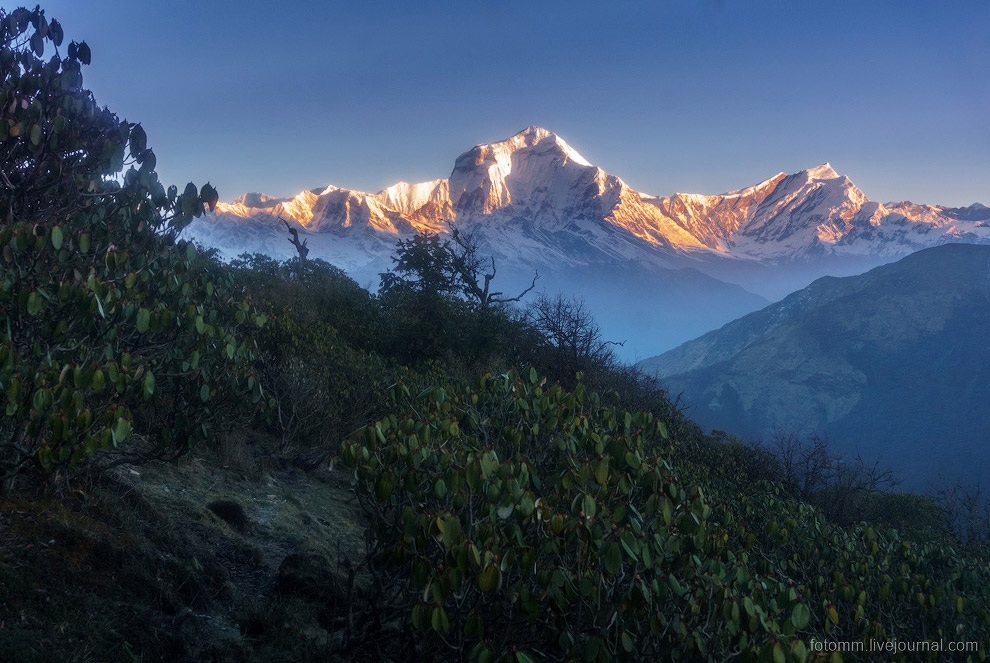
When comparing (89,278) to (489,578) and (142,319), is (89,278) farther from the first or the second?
(489,578)

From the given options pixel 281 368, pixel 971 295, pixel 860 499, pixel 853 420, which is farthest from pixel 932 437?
pixel 281 368

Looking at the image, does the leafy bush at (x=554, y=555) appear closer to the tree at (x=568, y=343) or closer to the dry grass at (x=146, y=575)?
the dry grass at (x=146, y=575)

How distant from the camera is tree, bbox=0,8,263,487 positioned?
13.9 ft

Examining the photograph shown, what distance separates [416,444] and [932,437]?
515 ft

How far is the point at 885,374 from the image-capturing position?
14775 cm

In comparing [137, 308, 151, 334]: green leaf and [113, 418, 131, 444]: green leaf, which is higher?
[137, 308, 151, 334]: green leaf

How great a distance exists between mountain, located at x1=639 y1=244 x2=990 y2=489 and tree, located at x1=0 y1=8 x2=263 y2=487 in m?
125

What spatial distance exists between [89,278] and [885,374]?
586 feet

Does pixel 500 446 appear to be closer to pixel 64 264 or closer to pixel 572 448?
pixel 572 448

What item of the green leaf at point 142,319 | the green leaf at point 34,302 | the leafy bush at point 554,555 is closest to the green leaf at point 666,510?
the leafy bush at point 554,555

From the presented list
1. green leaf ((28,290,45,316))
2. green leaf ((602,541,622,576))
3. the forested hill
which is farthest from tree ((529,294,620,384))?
green leaf ((28,290,45,316))

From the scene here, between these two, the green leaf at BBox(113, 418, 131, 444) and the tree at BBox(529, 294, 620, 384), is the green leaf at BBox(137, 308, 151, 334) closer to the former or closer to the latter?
the green leaf at BBox(113, 418, 131, 444)

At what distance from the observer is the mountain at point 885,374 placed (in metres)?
125

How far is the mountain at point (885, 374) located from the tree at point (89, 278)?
12476 cm
